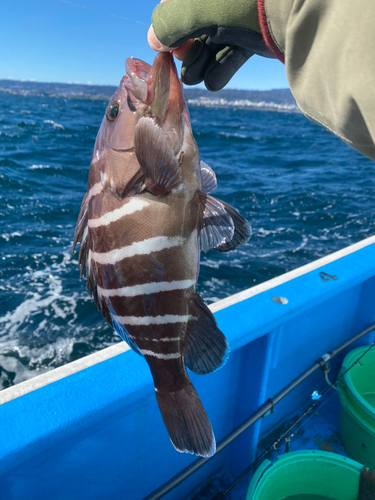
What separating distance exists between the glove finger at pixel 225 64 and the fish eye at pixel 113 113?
15.7 inches

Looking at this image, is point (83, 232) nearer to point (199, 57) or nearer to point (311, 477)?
point (199, 57)

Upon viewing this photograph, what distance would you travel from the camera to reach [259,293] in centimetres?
249

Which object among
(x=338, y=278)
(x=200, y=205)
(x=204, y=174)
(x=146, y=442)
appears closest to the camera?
(x=200, y=205)

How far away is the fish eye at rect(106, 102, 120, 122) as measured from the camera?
1.37 m

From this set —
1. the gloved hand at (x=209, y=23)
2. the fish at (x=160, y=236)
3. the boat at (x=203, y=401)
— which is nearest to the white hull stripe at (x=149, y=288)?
the fish at (x=160, y=236)

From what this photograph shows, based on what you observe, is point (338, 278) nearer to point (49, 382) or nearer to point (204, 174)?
point (204, 174)

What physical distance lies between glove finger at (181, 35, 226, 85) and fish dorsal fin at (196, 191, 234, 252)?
555mm

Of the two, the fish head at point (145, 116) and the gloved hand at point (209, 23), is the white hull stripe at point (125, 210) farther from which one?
the gloved hand at point (209, 23)

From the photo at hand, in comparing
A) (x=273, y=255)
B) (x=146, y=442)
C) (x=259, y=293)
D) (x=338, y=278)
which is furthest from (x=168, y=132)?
(x=273, y=255)

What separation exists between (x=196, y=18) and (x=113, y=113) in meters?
0.43

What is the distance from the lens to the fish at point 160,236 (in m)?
1.18

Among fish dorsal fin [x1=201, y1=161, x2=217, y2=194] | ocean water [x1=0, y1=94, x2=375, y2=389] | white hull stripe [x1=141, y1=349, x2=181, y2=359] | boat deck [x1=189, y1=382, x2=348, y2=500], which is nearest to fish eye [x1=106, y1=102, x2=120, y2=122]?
fish dorsal fin [x1=201, y1=161, x2=217, y2=194]

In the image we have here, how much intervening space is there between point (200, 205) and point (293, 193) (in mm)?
11025

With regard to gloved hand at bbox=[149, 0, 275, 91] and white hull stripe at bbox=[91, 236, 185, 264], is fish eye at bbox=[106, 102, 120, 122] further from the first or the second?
white hull stripe at bbox=[91, 236, 185, 264]
